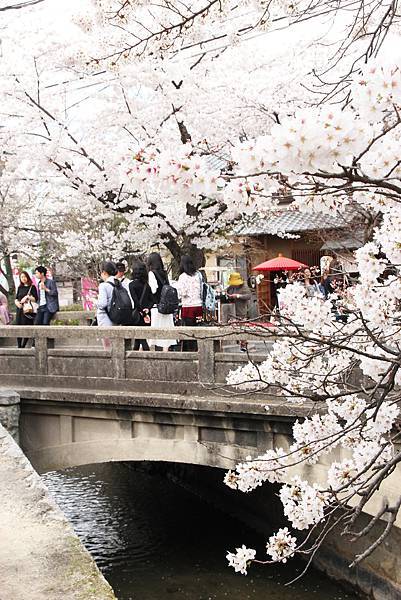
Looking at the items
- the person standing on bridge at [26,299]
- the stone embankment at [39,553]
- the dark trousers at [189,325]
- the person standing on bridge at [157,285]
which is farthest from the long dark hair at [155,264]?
the stone embankment at [39,553]

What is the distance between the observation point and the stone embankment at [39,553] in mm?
3686

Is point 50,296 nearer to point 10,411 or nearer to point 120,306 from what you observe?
point 120,306

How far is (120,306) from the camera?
10344mm

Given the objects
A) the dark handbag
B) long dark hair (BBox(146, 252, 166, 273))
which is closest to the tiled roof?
the dark handbag

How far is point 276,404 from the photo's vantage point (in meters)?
8.32

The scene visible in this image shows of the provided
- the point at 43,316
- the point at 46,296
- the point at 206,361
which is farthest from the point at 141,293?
the point at 43,316

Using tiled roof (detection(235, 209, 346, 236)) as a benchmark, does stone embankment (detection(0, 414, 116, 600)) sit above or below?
below

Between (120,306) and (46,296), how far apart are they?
6.23 ft

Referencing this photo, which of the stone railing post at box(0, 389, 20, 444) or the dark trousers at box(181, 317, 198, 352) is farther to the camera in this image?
the dark trousers at box(181, 317, 198, 352)

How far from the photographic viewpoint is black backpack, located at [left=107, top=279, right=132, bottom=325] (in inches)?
407

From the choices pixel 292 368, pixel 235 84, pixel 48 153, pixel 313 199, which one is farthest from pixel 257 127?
pixel 313 199

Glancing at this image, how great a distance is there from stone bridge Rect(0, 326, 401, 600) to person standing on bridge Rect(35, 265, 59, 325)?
1.19 m

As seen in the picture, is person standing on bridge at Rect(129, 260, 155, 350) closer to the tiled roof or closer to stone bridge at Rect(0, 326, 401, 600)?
stone bridge at Rect(0, 326, 401, 600)

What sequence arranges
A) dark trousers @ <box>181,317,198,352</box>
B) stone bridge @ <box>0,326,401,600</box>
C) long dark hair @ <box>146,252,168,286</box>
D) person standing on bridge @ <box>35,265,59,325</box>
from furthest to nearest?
person standing on bridge @ <box>35,265,59,325</box> → long dark hair @ <box>146,252,168,286</box> → dark trousers @ <box>181,317,198,352</box> → stone bridge @ <box>0,326,401,600</box>
